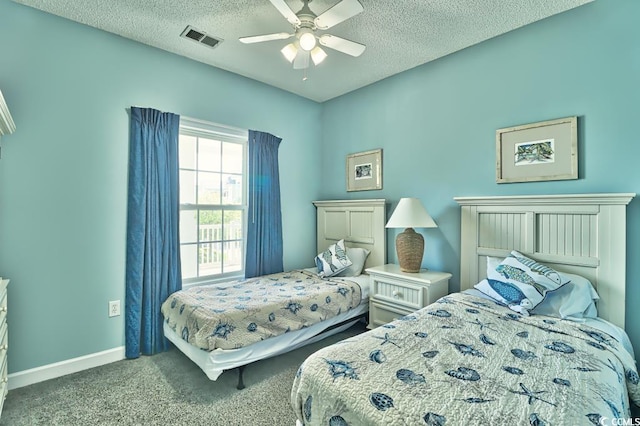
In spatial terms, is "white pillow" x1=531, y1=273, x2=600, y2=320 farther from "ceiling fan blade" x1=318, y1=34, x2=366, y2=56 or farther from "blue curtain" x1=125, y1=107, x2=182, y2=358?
"blue curtain" x1=125, y1=107, x2=182, y2=358

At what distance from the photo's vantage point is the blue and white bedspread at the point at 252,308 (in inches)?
82.0

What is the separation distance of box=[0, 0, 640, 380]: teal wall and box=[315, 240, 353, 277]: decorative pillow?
2.78 ft

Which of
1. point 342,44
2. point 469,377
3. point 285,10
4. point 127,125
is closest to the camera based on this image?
point 469,377

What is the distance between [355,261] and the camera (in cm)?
332

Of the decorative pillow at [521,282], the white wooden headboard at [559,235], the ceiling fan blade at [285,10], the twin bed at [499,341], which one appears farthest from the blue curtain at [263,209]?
the decorative pillow at [521,282]

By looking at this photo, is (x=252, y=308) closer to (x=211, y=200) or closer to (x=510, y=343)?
(x=211, y=200)

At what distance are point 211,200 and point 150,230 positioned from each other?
2.33ft

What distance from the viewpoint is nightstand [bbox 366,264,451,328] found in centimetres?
255

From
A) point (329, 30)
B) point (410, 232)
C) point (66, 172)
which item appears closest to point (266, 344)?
point (410, 232)

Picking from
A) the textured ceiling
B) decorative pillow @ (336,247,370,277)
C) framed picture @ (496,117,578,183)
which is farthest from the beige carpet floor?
the textured ceiling

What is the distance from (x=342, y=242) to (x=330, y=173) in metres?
1.03

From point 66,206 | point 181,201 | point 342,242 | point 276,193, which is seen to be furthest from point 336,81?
point 66,206

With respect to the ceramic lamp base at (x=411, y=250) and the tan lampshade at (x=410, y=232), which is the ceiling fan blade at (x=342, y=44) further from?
the ceramic lamp base at (x=411, y=250)

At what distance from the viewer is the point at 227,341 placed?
205 centimetres
